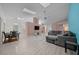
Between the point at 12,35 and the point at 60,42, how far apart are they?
1135 mm

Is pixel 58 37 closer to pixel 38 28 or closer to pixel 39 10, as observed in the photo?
pixel 38 28

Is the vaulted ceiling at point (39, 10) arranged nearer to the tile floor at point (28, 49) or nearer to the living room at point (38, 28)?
the living room at point (38, 28)

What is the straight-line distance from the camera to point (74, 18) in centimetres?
254

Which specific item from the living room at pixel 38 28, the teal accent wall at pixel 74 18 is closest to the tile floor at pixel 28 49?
the living room at pixel 38 28

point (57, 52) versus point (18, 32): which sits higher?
point (18, 32)

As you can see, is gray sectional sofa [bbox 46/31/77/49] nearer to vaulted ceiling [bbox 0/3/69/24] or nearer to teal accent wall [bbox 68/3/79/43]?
teal accent wall [bbox 68/3/79/43]

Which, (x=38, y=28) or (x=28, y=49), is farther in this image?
(x=38, y=28)

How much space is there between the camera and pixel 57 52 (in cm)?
250

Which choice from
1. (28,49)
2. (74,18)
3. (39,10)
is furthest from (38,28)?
(74,18)

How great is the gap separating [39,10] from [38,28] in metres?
0.43

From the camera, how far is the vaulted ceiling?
99.6 inches

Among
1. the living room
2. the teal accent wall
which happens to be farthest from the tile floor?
the teal accent wall
